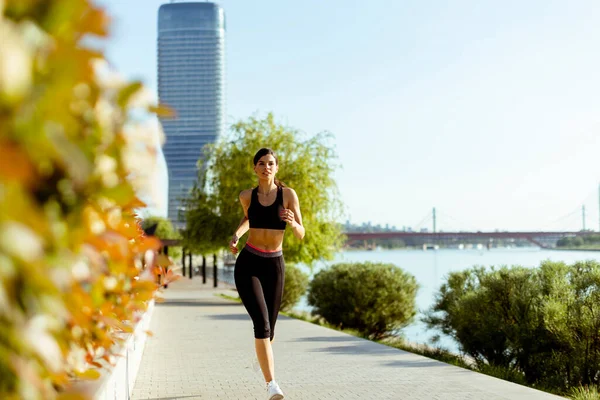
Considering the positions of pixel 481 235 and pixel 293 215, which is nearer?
pixel 293 215

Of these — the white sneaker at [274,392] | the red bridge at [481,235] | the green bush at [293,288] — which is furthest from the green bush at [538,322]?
the red bridge at [481,235]

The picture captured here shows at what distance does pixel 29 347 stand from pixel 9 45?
0.51 m

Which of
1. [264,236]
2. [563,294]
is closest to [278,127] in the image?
[563,294]

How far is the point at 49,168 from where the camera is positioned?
1431mm

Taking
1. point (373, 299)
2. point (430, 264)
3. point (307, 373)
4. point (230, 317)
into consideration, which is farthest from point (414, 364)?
point (430, 264)

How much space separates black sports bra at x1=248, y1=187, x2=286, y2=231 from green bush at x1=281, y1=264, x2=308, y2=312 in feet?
55.4

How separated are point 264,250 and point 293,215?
42cm

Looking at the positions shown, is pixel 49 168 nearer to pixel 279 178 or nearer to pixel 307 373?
pixel 307 373

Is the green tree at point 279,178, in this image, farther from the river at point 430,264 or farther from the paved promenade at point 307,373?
the paved promenade at point 307,373

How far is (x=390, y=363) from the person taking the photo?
9195mm

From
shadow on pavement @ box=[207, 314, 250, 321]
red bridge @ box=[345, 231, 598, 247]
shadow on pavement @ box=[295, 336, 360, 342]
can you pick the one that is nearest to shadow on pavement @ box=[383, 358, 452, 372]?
shadow on pavement @ box=[295, 336, 360, 342]

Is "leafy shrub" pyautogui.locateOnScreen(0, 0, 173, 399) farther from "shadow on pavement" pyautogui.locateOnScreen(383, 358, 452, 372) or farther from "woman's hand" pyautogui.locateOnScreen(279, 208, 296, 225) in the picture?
"shadow on pavement" pyautogui.locateOnScreen(383, 358, 452, 372)

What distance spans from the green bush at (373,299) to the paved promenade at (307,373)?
3892 mm

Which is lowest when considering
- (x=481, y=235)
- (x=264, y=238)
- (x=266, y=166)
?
(x=264, y=238)
